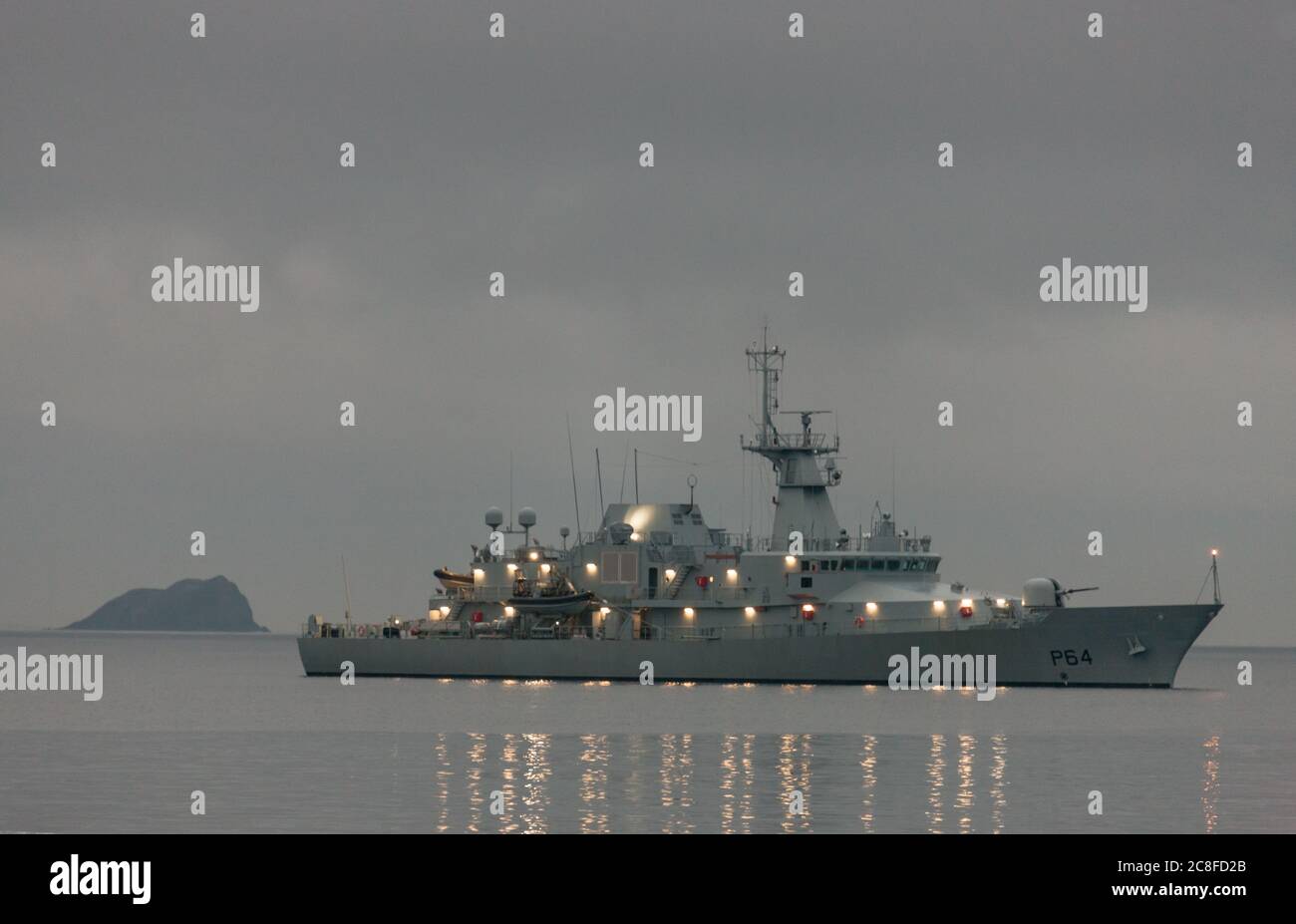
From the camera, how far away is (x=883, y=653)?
63.7 meters

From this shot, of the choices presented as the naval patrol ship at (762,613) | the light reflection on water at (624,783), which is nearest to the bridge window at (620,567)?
the naval patrol ship at (762,613)

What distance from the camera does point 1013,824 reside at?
105 ft

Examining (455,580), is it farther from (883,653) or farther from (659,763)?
(659,763)

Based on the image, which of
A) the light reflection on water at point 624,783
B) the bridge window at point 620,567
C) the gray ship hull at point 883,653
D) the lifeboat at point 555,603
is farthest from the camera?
the lifeboat at point 555,603

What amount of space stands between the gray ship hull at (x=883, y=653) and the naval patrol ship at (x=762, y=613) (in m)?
0.05

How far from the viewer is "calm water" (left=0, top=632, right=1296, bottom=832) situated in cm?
3275

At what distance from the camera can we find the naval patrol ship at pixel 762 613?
6241 centimetres

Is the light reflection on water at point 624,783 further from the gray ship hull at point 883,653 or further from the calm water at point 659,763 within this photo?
the gray ship hull at point 883,653

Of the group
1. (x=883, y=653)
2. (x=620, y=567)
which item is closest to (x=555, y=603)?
(x=620, y=567)

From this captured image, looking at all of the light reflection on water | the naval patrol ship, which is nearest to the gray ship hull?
the naval patrol ship

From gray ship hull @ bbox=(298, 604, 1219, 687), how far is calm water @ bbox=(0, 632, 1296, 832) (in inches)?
36.3
